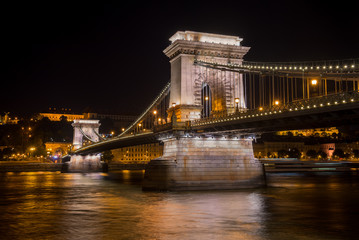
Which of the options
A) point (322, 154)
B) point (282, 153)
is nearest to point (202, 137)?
point (282, 153)

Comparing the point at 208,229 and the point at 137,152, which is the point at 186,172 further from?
the point at 137,152

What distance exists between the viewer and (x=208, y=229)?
18.8 m

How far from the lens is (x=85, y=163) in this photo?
85.9 m

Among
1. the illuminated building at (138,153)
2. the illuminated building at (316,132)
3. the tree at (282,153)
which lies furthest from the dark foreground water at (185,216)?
the illuminated building at (138,153)

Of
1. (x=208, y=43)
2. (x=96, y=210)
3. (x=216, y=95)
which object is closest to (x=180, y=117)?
(x=216, y=95)

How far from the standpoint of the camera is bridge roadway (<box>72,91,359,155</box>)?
2128 centimetres

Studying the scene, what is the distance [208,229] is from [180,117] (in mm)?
19634

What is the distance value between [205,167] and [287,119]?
395 inches

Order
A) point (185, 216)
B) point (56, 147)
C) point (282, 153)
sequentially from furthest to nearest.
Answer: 1. point (56, 147)
2. point (282, 153)
3. point (185, 216)

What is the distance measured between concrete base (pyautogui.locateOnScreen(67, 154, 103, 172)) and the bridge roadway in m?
51.2

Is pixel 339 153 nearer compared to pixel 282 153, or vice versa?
pixel 339 153

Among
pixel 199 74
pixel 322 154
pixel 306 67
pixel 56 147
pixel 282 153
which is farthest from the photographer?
pixel 56 147

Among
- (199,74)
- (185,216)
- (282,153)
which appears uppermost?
(199,74)

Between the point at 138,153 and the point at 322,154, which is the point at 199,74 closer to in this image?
the point at 322,154
